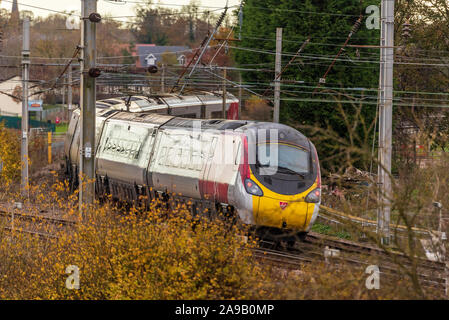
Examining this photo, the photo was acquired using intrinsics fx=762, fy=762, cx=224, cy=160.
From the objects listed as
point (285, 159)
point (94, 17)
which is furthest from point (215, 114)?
point (285, 159)

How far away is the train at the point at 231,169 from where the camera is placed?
15.9 m

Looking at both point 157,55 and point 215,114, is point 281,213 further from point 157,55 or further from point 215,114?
point 157,55

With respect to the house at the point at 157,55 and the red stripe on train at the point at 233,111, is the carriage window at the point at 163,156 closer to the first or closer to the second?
the red stripe on train at the point at 233,111

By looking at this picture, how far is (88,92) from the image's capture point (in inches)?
700

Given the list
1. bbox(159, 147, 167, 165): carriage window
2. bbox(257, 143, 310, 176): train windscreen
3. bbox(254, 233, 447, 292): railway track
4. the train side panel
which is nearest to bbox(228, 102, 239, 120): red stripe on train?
the train side panel

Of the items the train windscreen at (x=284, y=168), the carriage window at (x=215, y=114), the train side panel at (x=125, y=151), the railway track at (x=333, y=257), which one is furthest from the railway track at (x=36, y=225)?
the carriage window at (x=215, y=114)

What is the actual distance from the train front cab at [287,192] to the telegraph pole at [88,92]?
387cm

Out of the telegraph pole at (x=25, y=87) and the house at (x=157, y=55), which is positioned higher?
the house at (x=157, y=55)

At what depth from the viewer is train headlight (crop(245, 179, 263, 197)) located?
15.8 meters

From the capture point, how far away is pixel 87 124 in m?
17.9

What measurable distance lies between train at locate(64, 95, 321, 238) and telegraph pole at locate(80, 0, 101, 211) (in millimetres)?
1736
